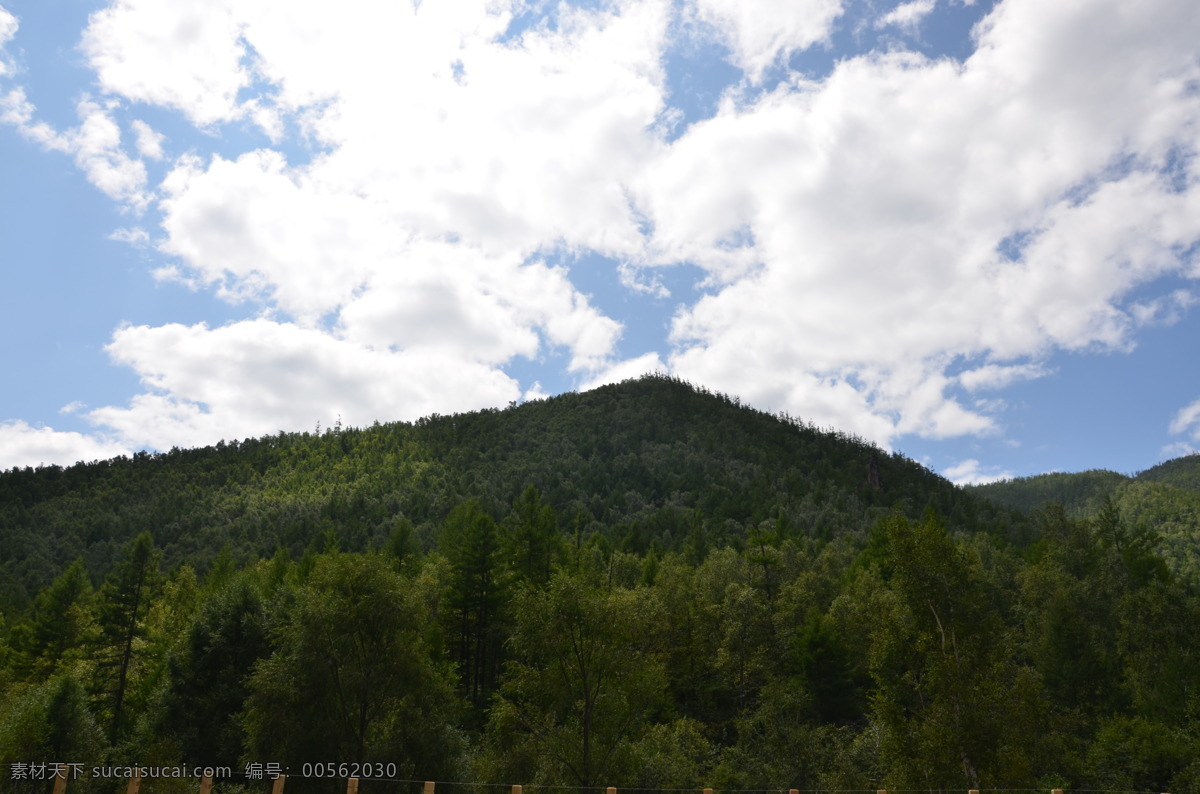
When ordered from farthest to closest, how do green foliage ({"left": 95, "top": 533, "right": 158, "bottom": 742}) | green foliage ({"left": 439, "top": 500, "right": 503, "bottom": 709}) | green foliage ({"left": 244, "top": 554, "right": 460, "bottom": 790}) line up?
green foliage ({"left": 439, "top": 500, "right": 503, "bottom": 709}) → green foliage ({"left": 95, "top": 533, "right": 158, "bottom": 742}) → green foliage ({"left": 244, "top": 554, "right": 460, "bottom": 790})

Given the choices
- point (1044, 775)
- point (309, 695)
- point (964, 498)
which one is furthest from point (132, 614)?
point (964, 498)

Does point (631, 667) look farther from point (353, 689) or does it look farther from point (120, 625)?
point (120, 625)

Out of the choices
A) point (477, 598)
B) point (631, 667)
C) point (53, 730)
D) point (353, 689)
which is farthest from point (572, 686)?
point (53, 730)

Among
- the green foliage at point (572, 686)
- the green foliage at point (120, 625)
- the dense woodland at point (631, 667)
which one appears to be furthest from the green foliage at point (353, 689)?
the green foliage at point (120, 625)

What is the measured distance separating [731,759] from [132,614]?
42177 millimetres

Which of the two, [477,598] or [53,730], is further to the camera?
[477,598]

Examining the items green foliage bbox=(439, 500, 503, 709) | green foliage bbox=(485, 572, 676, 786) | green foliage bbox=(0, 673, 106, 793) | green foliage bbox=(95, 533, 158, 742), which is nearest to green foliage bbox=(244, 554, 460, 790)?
green foliage bbox=(485, 572, 676, 786)

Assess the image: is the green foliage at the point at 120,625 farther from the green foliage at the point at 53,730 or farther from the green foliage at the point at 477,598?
the green foliage at the point at 477,598

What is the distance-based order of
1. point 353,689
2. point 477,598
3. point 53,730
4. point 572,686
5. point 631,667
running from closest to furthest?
point 353,689
point 53,730
point 572,686
point 631,667
point 477,598

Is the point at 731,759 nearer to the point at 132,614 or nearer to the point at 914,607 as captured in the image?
the point at 914,607

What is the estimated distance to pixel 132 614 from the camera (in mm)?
51781

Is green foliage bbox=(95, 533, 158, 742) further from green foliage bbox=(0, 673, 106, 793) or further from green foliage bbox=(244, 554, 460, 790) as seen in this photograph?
green foliage bbox=(244, 554, 460, 790)

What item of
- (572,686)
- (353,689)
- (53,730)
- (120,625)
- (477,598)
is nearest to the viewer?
(353,689)

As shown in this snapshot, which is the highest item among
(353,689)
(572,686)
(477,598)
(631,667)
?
(477,598)
